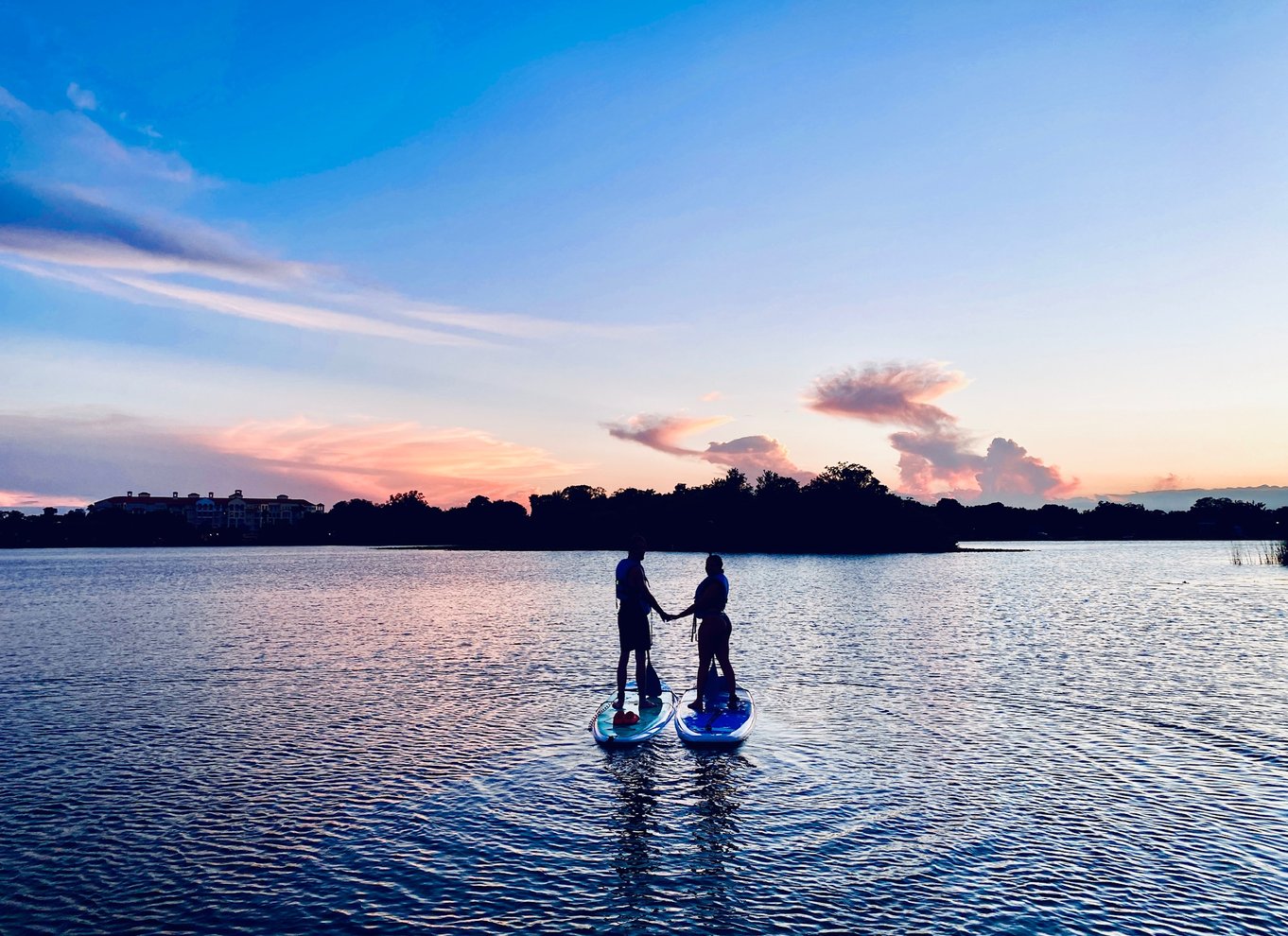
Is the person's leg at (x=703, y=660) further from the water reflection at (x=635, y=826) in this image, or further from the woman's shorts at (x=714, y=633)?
the water reflection at (x=635, y=826)

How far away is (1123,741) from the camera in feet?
65.1

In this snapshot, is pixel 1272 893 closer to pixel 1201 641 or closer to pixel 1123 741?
pixel 1123 741

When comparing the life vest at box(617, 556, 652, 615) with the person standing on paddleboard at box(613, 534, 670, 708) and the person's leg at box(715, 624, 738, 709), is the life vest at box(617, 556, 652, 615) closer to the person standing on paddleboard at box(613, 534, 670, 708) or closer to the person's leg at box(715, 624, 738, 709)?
the person standing on paddleboard at box(613, 534, 670, 708)

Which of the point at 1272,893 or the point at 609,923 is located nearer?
the point at 609,923

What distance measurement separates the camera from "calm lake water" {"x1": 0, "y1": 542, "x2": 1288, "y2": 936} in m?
11.1

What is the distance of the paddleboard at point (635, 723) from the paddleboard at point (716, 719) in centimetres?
35

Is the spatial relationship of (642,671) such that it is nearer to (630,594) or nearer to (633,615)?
(633,615)

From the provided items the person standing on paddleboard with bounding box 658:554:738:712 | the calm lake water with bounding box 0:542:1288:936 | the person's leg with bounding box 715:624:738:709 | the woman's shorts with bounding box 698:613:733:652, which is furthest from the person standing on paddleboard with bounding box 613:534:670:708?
the calm lake water with bounding box 0:542:1288:936

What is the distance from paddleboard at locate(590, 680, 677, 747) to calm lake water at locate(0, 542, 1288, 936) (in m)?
0.42

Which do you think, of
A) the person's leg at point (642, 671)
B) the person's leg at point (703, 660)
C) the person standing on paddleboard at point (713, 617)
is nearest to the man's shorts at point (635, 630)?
the person's leg at point (642, 671)

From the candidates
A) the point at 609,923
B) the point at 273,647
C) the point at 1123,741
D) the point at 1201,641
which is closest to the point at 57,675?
the point at 273,647

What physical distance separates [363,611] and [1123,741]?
48.9 meters

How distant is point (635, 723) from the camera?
65.1 feet

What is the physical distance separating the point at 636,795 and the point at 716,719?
15.7 feet
